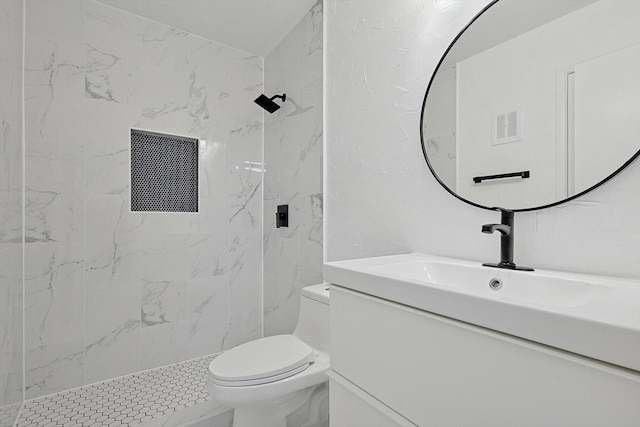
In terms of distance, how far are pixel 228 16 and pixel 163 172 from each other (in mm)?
1169

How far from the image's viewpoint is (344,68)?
1646 millimetres

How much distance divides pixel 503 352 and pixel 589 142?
24.8 inches

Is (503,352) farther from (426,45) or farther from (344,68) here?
(344,68)

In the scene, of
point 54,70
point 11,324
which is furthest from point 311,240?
point 54,70

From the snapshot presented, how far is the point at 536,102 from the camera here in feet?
2.84

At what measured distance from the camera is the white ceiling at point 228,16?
6.28 ft

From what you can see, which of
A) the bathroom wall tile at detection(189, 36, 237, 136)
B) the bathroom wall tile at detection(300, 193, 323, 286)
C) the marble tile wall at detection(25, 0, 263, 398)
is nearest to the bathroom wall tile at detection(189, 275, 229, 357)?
the marble tile wall at detection(25, 0, 263, 398)

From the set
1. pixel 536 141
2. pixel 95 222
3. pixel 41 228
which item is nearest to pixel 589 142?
pixel 536 141

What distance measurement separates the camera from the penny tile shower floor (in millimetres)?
1552

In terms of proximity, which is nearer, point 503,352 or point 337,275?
point 503,352

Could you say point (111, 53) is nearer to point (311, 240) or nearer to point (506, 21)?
point (311, 240)

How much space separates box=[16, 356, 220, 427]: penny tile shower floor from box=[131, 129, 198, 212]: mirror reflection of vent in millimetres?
1116

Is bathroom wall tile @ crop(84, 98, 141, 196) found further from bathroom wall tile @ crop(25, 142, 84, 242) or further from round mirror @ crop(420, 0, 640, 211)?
round mirror @ crop(420, 0, 640, 211)

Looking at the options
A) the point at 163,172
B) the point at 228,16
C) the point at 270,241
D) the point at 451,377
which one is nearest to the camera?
the point at 451,377
